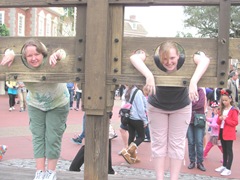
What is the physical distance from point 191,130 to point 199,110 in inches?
16.0

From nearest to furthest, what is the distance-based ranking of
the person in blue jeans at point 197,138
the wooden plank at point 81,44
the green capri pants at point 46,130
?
the wooden plank at point 81,44 < the green capri pants at point 46,130 < the person in blue jeans at point 197,138

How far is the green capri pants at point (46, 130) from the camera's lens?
377cm

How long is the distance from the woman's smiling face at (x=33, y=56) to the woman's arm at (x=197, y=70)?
1.43 meters

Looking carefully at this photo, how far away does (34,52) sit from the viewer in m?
3.30

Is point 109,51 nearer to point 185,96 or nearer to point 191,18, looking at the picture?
point 185,96

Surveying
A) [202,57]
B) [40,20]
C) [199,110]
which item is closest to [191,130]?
[199,110]

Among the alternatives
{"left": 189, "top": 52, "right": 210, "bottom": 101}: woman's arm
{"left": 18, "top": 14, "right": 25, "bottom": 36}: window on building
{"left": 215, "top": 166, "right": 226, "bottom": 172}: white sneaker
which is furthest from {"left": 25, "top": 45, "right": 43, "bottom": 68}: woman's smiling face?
{"left": 18, "top": 14, "right": 25, "bottom": 36}: window on building

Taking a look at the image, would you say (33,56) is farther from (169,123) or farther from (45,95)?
(169,123)

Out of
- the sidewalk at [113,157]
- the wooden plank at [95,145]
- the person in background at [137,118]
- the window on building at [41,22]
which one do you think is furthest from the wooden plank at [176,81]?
the window on building at [41,22]

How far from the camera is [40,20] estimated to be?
114ft

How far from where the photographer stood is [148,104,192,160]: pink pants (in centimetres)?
346

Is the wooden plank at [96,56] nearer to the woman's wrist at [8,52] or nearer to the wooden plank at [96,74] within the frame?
the wooden plank at [96,74]

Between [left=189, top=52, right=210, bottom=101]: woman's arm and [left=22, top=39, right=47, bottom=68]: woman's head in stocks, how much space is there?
4.64 feet

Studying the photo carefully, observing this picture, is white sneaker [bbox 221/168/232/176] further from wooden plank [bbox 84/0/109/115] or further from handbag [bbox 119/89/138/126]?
wooden plank [bbox 84/0/109/115]
